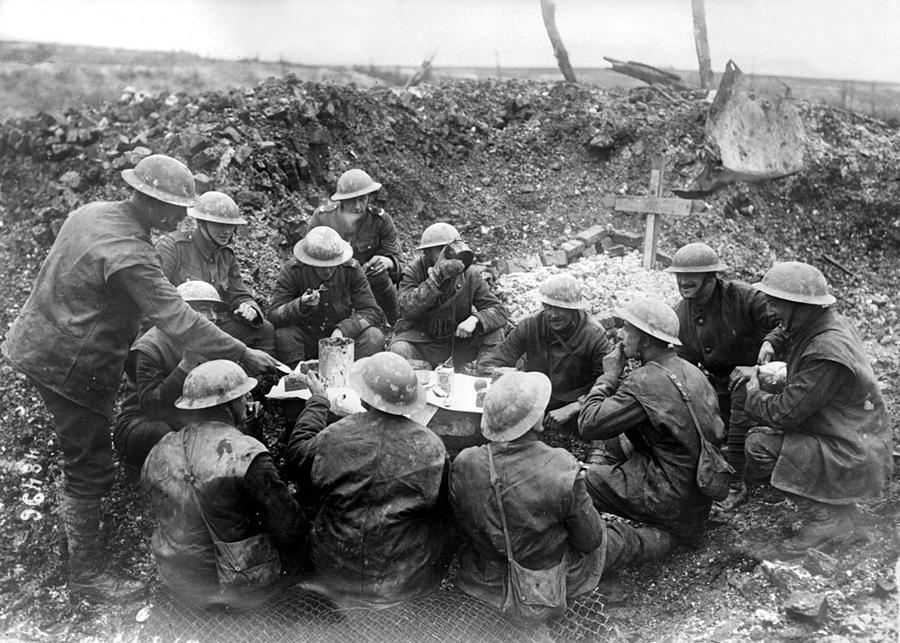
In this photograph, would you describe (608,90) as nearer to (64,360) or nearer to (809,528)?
(809,528)

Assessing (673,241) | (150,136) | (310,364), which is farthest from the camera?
(673,241)

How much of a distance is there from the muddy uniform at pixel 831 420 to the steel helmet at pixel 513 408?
1.99m

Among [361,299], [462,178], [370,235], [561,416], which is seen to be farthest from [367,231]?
[462,178]

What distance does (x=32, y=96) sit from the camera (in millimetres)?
10656

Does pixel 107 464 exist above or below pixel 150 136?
below

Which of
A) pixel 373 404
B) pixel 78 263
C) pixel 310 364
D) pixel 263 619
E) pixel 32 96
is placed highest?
pixel 32 96

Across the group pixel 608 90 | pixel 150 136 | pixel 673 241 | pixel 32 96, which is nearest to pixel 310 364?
pixel 150 136

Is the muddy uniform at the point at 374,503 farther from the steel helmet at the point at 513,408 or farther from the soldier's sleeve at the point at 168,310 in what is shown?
the soldier's sleeve at the point at 168,310

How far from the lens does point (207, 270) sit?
6.45 m

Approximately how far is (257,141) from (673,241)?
6.34 meters

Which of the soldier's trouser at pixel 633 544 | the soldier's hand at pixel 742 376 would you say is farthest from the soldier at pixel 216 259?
the soldier's hand at pixel 742 376

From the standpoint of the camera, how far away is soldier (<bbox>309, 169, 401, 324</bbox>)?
7.58 metres

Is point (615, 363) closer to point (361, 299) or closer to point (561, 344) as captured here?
point (561, 344)

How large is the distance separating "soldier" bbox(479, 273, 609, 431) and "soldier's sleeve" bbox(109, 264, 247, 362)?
2.38 meters
